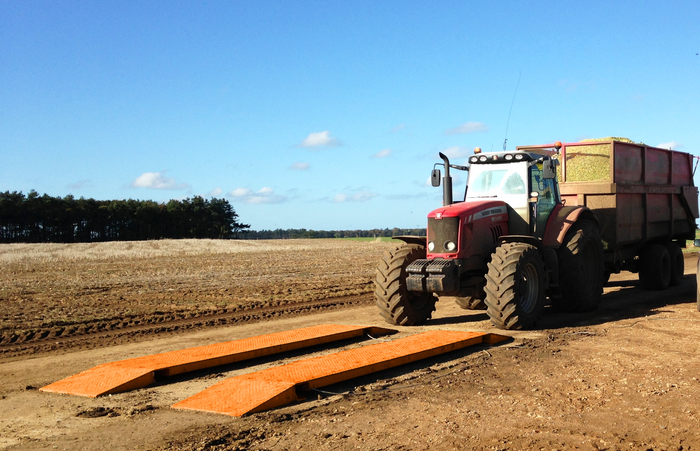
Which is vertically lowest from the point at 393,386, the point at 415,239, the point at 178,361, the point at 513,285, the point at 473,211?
the point at 393,386

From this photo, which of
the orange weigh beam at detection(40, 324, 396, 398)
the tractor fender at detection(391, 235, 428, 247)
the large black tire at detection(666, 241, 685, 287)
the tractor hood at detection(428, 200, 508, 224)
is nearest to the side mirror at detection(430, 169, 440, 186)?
the tractor hood at detection(428, 200, 508, 224)

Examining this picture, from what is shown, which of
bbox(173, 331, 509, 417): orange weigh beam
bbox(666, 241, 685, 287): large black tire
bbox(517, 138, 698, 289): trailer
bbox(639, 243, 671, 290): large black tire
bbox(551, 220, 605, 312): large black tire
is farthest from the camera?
bbox(666, 241, 685, 287): large black tire

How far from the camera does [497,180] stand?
430 inches

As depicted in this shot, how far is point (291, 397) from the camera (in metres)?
6.13

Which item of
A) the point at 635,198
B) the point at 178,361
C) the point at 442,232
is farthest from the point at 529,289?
the point at 178,361

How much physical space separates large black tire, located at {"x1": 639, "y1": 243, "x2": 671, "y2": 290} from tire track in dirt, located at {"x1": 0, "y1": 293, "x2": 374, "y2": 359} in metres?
6.40

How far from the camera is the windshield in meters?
10.7

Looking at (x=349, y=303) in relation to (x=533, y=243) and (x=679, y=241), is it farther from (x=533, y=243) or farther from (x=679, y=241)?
(x=679, y=241)

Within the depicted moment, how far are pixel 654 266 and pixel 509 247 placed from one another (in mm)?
6262

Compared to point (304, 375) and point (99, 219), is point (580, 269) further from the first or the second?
point (99, 219)

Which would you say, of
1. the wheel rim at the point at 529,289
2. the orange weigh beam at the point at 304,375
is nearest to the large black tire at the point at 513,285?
the wheel rim at the point at 529,289

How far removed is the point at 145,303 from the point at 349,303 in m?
4.57

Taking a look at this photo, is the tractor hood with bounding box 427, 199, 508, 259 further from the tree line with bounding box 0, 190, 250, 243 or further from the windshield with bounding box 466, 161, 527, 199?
the tree line with bounding box 0, 190, 250, 243

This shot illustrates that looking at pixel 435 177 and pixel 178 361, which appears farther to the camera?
pixel 435 177
